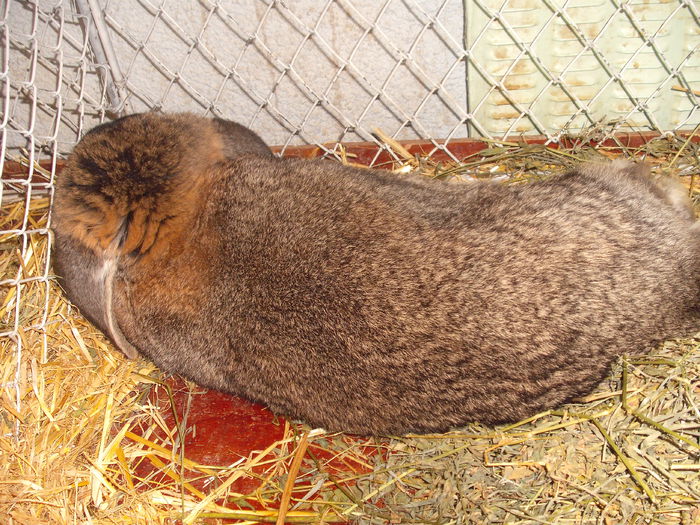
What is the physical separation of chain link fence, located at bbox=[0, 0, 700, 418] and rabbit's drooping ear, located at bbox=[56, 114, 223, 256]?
2.12ft

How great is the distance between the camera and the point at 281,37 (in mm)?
3736

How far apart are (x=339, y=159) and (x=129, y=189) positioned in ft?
5.05

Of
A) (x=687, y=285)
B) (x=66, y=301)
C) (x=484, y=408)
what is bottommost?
(x=66, y=301)

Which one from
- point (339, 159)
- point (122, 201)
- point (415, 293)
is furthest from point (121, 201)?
point (339, 159)

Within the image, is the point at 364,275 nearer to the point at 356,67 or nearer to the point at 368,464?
the point at 368,464

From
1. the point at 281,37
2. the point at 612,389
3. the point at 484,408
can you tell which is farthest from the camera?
the point at 281,37

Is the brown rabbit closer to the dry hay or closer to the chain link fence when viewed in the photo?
the dry hay

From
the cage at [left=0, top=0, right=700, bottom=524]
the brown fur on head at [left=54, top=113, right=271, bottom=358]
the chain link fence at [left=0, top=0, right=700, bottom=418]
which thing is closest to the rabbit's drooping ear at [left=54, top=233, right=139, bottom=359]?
the brown fur on head at [left=54, top=113, right=271, bottom=358]

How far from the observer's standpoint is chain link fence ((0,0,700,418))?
11.4 feet

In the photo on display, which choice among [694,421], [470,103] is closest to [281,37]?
[470,103]

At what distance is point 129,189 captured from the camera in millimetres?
2801

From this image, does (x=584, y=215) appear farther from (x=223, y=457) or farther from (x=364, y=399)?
(x=223, y=457)

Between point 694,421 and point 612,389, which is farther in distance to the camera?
point 612,389

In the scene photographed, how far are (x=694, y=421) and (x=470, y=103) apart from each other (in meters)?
2.16
